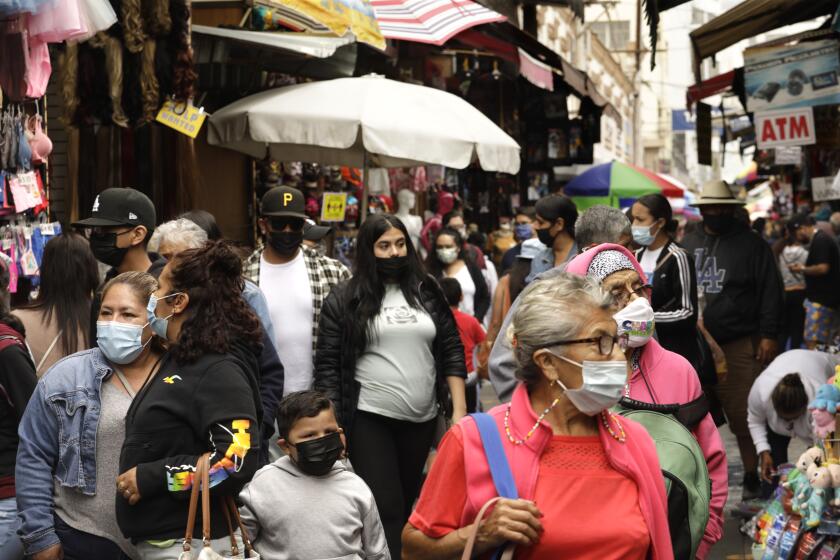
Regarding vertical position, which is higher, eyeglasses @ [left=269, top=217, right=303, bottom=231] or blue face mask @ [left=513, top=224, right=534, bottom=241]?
blue face mask @ [left=513, top=224, right=534, bottom=241]

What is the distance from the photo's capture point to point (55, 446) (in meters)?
4.62

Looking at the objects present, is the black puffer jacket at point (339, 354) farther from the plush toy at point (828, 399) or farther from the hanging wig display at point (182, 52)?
the hanging wig display at point (182, 52)

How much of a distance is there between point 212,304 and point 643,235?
12.8ft

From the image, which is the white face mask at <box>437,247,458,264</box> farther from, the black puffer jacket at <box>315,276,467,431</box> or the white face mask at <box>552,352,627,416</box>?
the white face mask at <box>552,352,627,416</box>

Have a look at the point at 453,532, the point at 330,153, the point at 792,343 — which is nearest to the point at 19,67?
the point at 453,532

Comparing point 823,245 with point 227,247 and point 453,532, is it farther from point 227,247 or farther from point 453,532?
point 453,532

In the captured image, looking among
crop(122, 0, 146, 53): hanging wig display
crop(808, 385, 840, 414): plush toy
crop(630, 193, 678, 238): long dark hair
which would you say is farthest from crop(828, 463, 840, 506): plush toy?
crop(122, 0, 146, 53): hanging wig display

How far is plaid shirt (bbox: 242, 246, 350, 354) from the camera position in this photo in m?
7.29

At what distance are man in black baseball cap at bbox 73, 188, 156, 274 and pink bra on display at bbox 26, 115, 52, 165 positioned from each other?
4.76 ft

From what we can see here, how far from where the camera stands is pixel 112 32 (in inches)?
356

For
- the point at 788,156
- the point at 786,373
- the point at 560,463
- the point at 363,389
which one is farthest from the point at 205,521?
the point at 788,156

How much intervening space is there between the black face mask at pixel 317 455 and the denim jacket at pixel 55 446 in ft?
2.79

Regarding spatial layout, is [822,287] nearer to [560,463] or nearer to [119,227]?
[119,227]

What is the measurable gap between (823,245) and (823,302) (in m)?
0.60
